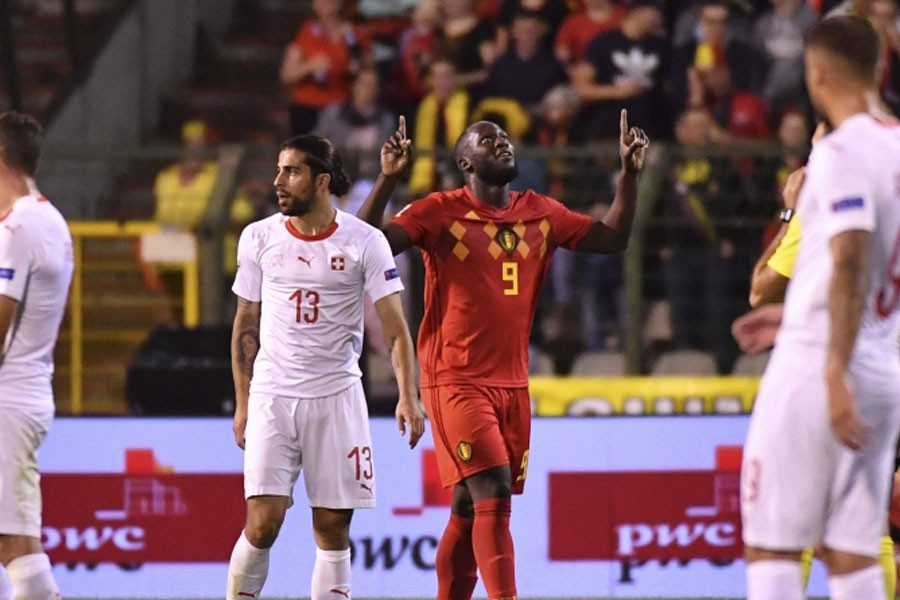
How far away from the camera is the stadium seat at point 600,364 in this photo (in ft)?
37.5

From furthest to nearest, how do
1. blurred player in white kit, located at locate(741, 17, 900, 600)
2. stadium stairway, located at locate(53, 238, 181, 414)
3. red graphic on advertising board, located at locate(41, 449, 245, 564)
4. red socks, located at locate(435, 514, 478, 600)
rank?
stadium stairway, located at locate(53, 238, 181, 414) < red graphic on advertising board, located at locate(41, 449, 245, 564) < red socks, located at locate(435, 514, 478, 600) < blurred player in white kit, located at locate(741, 17, 900, 600)

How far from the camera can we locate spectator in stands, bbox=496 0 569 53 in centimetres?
1373

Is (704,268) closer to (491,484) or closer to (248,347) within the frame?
(491,484)

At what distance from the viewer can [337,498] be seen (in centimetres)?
738

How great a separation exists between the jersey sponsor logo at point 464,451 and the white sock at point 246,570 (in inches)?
36.2

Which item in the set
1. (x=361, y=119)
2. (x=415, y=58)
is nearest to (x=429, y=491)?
(x=361, y=119)

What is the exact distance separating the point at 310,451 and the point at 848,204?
3.27 meters

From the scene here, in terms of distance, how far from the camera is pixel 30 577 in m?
6.83

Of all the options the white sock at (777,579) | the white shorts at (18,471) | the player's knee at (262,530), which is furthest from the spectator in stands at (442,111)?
the white sock at (777,579)

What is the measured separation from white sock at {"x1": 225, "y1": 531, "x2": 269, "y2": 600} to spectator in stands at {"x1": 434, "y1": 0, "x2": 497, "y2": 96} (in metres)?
6.68

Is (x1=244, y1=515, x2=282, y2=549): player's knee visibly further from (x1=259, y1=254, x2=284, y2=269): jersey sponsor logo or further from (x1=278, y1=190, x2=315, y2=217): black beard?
(x1=278, y1=190, x2=315, y2=217): black beard

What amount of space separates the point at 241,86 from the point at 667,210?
5729 millimetres

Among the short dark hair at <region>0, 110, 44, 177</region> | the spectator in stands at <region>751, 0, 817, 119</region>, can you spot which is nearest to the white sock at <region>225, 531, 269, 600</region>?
the short dark hair at <region>0, 110, 44, 177</region>

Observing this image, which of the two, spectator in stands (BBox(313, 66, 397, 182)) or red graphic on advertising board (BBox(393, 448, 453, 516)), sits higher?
spectator in stands (BBox(313, 66, 397, 182))
